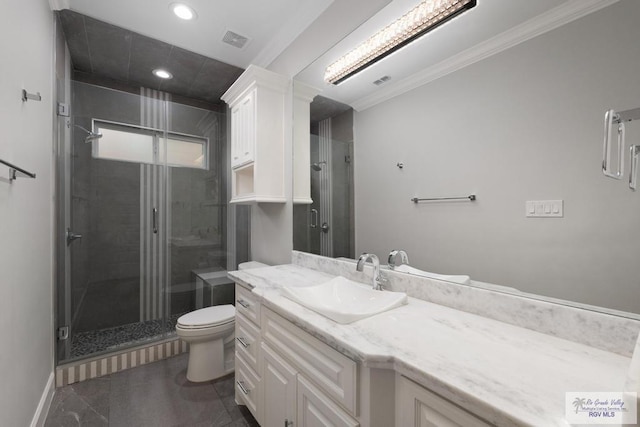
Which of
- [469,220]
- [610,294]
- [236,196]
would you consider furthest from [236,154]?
[610,294]

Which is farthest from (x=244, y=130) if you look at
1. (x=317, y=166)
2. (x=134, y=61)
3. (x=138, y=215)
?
(x=138, y=215)

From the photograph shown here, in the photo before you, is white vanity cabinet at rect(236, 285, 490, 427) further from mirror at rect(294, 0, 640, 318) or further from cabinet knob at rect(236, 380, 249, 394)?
mirror at rect(294, 0, 640, 318)

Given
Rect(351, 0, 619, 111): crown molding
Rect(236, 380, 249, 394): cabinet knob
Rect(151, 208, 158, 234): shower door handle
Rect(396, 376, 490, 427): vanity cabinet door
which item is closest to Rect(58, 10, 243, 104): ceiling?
Rect(151, 208, 158, 234): shower door handle

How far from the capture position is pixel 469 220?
1118mm

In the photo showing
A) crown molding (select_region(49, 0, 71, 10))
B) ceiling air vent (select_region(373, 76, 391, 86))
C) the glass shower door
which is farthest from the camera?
the glass shower door

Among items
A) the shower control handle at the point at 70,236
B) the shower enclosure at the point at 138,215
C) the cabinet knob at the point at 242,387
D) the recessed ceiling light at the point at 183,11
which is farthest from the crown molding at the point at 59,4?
the cabinet knob at the point at 242,387

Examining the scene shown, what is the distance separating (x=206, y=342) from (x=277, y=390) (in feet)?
3.53

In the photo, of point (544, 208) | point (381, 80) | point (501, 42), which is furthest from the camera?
point (381, 80)

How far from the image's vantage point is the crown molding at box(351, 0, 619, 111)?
0.85 m

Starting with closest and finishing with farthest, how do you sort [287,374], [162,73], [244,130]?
A: [287,374] → [244,130] → [162,73]

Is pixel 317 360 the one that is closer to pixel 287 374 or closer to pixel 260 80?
pixel 287 374

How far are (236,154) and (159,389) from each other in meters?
1.86

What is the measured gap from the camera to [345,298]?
1378 mm

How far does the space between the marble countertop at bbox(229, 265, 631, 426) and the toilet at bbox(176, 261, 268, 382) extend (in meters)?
1.22
